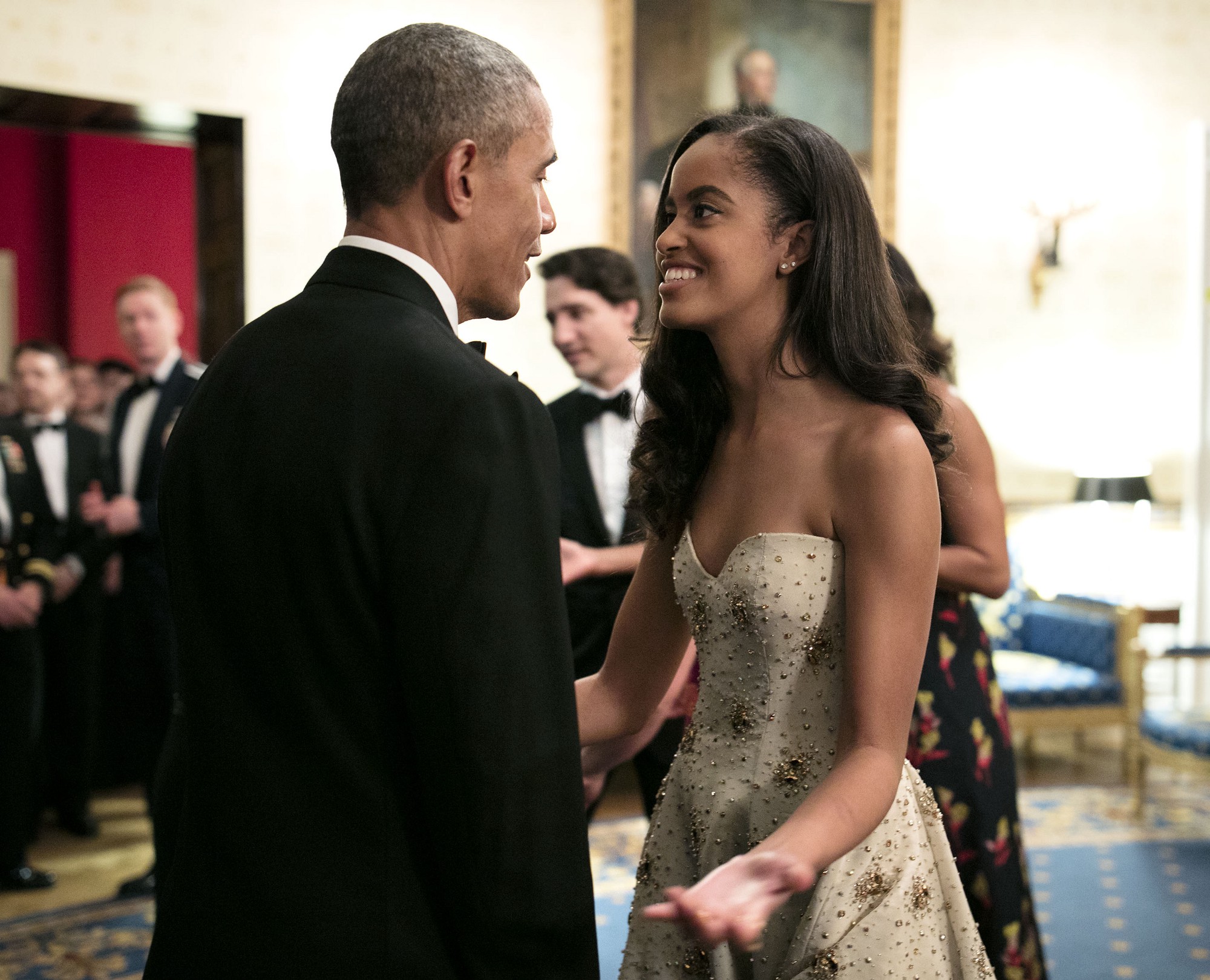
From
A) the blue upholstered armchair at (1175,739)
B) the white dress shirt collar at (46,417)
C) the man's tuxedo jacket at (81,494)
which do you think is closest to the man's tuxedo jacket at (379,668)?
the man's tuxedo jacket at (81,494)

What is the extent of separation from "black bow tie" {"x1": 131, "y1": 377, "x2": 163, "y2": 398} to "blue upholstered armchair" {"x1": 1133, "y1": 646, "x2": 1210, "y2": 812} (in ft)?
14.1

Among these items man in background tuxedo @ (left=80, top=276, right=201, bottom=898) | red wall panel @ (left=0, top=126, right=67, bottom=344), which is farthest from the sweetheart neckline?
red wall panel @ (left=0, top=126, right=67, bottom=344)

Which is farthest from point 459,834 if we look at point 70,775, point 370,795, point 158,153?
point 158,153

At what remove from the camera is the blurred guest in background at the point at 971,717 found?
2.35 metres

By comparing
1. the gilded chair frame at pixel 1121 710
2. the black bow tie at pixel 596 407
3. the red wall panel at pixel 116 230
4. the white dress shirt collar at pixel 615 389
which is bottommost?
the gilded chair frame at pixel 1121 710

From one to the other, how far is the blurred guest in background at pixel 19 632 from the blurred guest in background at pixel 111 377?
208 cm

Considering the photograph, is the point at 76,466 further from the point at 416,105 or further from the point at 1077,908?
the point at 416,105

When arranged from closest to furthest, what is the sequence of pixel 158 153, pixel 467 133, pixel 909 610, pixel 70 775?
pixel 467 133 < pixel 909 610 < pixel 70 775 < pixel 158 153

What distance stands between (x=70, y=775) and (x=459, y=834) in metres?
4.82

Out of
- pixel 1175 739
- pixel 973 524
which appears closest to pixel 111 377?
pixel 1175 739

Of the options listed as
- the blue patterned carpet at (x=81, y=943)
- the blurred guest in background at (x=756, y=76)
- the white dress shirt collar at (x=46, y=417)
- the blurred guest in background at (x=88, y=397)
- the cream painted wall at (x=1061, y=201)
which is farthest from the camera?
the cream painted wall at (x=1061, y=201)

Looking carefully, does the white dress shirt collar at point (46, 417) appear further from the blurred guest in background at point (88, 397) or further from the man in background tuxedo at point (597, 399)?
the man in background tuxedo at point (597, 399)

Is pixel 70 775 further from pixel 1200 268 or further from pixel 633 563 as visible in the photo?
pixel 1200 268

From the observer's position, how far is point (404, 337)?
117cm
